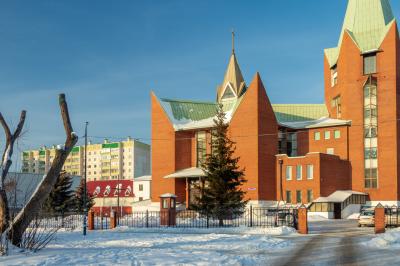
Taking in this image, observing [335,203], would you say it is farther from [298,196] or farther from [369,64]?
[369,64]

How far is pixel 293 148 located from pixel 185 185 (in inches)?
627

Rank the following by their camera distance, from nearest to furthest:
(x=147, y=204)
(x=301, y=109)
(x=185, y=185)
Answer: (x=185, y=185)
(x=147, y=204)
(x=301, y=109)

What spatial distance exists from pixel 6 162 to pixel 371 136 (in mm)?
55723

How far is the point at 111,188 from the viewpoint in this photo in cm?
10244

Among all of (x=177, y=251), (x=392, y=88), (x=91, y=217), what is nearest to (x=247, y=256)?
(x=177, y=251)

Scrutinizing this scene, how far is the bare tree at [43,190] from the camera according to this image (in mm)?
16078

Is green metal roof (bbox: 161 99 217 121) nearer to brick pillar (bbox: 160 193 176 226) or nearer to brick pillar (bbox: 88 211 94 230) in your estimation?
brick pillar (bbox: 160 193 176 226)

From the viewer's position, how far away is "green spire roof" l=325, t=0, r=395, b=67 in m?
66.5

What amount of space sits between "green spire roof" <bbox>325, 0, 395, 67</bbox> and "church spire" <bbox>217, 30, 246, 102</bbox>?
50.6ft

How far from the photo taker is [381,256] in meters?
16.6

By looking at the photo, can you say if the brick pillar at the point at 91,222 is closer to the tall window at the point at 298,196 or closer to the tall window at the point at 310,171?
the tall window at the point at 298,196

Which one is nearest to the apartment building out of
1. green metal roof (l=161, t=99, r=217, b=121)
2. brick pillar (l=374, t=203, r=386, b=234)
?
green metal roof (l=161, t=99, r=217, b=121)

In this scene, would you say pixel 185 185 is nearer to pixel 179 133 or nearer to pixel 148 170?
pixel 179 133

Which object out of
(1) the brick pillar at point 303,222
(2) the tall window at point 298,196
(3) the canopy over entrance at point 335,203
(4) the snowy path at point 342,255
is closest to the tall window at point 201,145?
(2) the tall window at point 298,196
